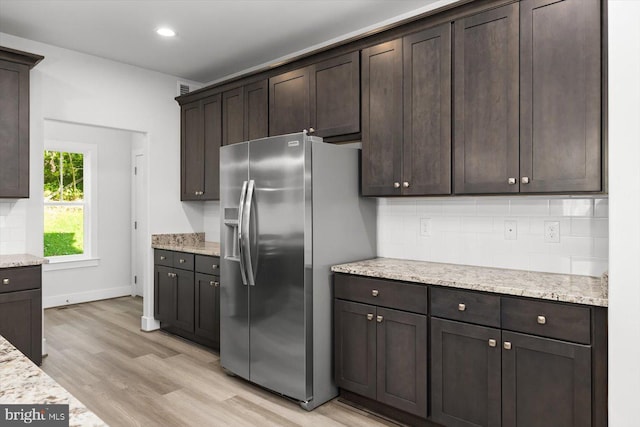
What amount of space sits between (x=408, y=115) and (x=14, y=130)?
3147 mm

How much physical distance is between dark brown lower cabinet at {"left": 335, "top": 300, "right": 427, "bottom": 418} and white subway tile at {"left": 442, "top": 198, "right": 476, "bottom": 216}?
0.88m

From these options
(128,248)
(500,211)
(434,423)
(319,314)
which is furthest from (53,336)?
(500,211)

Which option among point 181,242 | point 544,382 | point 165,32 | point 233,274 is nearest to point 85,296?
point 181,242

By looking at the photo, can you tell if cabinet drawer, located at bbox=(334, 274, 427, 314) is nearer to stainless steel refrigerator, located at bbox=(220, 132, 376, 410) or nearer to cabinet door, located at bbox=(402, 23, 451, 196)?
stainless steel refrigerator, located at bbox=(220, 132, 376, 410)

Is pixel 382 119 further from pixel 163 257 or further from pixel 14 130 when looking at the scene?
pixel 14 130

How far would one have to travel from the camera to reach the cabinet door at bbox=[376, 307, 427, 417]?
2.51 m

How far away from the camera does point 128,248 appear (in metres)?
6.39

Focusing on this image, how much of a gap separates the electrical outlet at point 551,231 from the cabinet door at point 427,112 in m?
0.63

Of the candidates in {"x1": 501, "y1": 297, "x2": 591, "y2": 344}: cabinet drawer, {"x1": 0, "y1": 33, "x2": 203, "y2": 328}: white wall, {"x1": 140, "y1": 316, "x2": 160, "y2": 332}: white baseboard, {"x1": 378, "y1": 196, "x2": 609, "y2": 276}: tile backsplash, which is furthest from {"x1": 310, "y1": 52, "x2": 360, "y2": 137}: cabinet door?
{"x1": 140, "y1": 316, "x2": 160, "y2": 332}: white baseboard

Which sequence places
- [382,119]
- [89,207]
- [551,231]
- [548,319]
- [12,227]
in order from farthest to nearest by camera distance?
1. [89,207]
2. [12,227]
3. [382,119]
4. [551,231]
5. [548,319]

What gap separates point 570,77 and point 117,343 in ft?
14.0

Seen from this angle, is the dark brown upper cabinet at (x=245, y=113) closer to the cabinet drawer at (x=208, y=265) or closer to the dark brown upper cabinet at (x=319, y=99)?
the dark brown upper cabinet at (x=319, y=99)

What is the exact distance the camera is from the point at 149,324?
4.58m

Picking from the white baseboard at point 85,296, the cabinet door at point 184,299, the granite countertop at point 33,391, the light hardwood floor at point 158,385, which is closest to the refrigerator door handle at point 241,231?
the light hardwood floor at point 158,385
